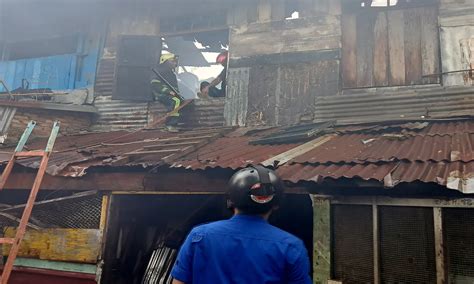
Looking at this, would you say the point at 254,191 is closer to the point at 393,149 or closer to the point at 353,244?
the point at 353,244

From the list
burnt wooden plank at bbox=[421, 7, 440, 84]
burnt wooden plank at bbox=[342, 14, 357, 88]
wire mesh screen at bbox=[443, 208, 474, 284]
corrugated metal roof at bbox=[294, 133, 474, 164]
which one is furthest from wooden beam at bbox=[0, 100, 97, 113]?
wire mesh screen at bbox=[443, 208, 474, 284]

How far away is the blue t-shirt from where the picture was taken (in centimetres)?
192

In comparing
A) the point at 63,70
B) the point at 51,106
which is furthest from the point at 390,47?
the point at 63,70

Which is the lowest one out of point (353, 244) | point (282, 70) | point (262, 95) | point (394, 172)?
point (353, 244)

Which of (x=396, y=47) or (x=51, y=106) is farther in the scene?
(x=51, y=106)

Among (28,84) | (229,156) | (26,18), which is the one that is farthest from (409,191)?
(26,18)

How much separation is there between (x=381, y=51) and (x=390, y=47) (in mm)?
175

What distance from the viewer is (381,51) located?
7309 millimetres

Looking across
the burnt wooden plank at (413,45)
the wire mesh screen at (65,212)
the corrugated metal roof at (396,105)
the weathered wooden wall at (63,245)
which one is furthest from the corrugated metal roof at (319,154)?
the burnt wooden plank at (413,45)

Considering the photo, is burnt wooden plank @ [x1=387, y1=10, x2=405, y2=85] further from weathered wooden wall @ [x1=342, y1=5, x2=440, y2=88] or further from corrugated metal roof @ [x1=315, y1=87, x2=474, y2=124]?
corrugated metal roof @ [x1=315, y1=87, x2=474, y2=124]

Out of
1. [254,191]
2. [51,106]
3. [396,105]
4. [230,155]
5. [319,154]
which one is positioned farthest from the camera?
[51,106]

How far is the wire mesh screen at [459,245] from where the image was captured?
3.62 meters

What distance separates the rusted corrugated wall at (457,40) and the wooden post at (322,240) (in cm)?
405

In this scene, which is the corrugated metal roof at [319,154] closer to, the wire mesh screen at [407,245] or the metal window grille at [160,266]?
the wire mesh screen at [407,245]
